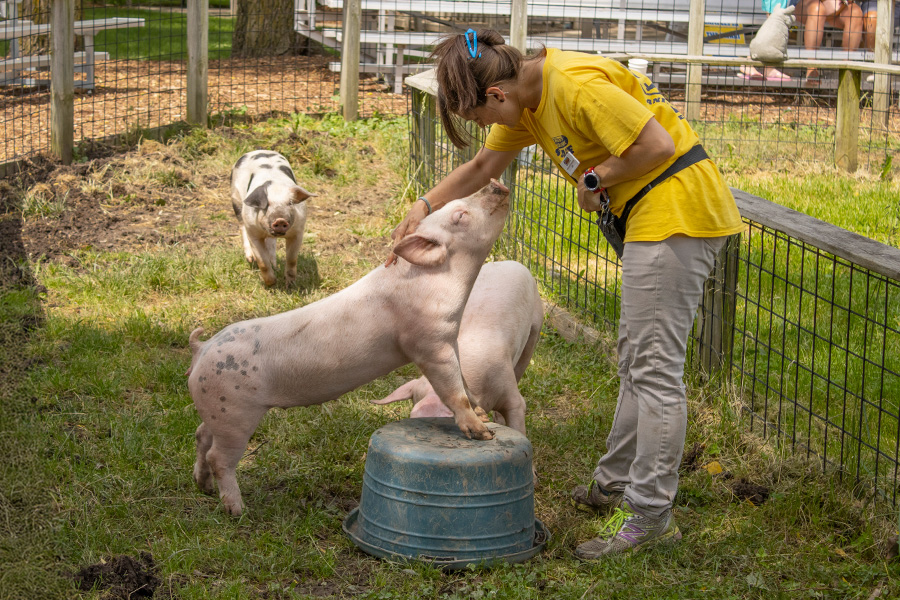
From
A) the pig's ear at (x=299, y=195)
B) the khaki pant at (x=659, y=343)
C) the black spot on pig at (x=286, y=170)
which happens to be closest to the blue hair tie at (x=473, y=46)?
the khaki pant at (x=659, y=343)

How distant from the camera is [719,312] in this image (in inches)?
168

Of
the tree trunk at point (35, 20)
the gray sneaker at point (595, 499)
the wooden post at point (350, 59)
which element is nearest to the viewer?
the gray sneaker at point (595, 499)

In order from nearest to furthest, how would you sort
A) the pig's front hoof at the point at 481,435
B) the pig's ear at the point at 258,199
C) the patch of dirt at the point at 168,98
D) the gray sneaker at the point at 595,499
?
1. the pig's front hoof at the point at 481,435
2. the gray sneaker at the point at 595,499
3. the pig's ear at the point at 258,199
4. the patch of dirt at the point at 168,98

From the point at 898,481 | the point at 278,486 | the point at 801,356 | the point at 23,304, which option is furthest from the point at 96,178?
the point at 898,481

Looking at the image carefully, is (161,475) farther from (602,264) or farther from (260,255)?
(602,264)

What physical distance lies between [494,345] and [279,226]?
8.09 feet

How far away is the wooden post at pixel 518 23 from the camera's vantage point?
895 centimetres

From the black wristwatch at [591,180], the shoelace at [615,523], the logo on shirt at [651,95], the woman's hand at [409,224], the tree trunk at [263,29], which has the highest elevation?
the tree trunk at [263,29]

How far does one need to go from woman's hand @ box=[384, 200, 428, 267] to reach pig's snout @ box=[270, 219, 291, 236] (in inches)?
96.0

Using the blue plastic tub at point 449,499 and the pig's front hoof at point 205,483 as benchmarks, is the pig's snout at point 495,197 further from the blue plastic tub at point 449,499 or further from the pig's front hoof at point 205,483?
the pig's front hoof at point 205,483

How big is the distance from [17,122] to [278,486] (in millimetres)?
7013

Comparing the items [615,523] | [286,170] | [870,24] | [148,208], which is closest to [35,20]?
[148,208]

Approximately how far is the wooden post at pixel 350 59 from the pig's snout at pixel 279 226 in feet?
15.2

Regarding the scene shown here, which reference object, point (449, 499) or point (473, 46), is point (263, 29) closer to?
point (473, 46)
